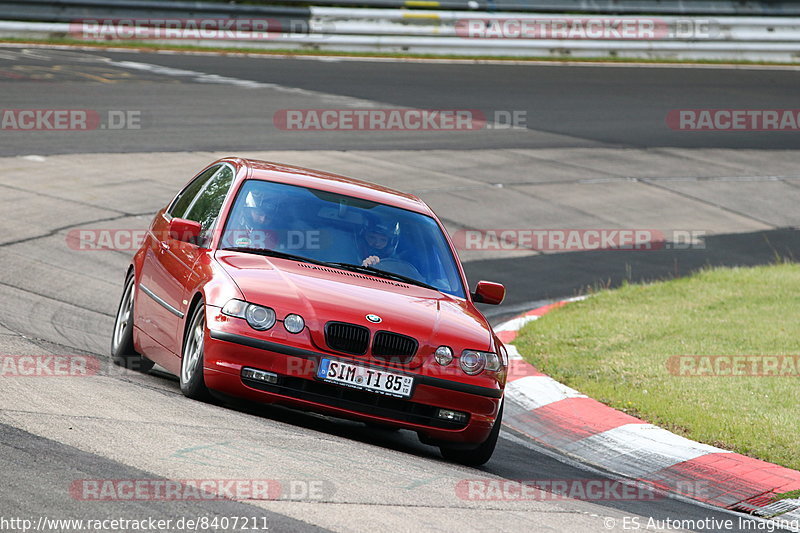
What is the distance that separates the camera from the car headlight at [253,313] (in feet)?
22.2

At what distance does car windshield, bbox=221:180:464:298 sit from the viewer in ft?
25.3

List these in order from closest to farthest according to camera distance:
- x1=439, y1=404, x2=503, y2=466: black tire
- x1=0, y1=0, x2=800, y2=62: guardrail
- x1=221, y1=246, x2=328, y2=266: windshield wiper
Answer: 1. x1=439, y1=404, x2=503, y2=466: black tire
2. x1=221, y1=246, x2=328, y2=266: windshield wiper
3. x1=0, y1=0, x2=800, y2=62: guardrail

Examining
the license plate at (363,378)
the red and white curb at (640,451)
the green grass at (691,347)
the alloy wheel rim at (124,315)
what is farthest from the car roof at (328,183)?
the green grass at (691,347)

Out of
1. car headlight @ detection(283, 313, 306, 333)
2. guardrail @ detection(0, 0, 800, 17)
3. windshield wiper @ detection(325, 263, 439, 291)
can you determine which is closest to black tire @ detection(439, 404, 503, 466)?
windshield wiper @ detection(325, 263, 439, 291)

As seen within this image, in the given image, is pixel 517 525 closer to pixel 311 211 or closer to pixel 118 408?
pixel 118 408

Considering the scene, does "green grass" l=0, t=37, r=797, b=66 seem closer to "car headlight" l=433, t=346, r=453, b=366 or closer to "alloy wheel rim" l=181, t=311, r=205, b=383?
"alloy wheel rim" l=181, t=311, r=205, b=383

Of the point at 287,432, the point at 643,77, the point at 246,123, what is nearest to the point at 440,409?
the point at 287,432

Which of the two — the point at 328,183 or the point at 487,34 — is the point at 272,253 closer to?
the point at 328,183

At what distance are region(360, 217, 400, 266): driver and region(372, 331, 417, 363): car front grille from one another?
3.29ft

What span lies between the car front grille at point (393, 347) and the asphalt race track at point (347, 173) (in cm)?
55

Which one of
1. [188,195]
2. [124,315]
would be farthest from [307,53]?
[124,315]

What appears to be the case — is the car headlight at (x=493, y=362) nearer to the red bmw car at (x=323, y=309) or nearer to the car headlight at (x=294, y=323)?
the red bmw car at (x=323, y=309)

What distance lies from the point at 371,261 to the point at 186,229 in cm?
117

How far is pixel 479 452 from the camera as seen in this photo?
7238 mm
